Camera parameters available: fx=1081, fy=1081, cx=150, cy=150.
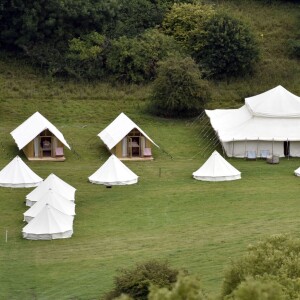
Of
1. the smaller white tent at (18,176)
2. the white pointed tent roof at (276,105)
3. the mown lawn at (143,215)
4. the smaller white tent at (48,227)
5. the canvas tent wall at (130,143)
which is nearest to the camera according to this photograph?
the mown lawn at (143,215)

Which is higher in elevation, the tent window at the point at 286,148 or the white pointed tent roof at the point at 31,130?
the white pointed tent roof at the point at 31,130

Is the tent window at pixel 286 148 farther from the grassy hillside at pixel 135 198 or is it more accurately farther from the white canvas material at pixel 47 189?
the white canvas material at pixel 47 189

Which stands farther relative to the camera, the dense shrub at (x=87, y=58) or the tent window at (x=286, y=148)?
the dense shrub at (x=87, y=58)

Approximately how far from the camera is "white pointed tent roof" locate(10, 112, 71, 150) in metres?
59.5

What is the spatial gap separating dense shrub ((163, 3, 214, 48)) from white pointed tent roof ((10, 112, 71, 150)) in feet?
58.9

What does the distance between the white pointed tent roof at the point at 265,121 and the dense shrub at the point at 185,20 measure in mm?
12917

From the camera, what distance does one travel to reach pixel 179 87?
66.8 meters

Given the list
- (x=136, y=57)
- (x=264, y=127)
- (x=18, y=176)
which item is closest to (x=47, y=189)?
(x=18, y=176)

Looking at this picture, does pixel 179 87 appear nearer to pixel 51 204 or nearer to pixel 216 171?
pixel 216 171

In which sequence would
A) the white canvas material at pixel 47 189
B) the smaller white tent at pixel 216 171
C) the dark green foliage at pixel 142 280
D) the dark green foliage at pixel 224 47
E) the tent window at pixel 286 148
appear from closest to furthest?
the dark green foliage at pixel 142 280, the white canvas material at pixel 47 189, the smaller white tent at pixel 216 171, the tent window at pixel 286 148, the dark green foliage at pixel 224 47

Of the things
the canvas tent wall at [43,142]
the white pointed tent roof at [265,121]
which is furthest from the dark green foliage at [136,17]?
the canvas tent wall at [43,142]

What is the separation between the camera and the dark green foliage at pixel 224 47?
73438 millimetres

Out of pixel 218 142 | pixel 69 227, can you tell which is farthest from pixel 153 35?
pixel 69 227

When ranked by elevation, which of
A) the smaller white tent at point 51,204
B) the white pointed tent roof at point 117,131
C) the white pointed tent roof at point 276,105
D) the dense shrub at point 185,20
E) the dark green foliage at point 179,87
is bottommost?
the smaller white tent at point 51,204
